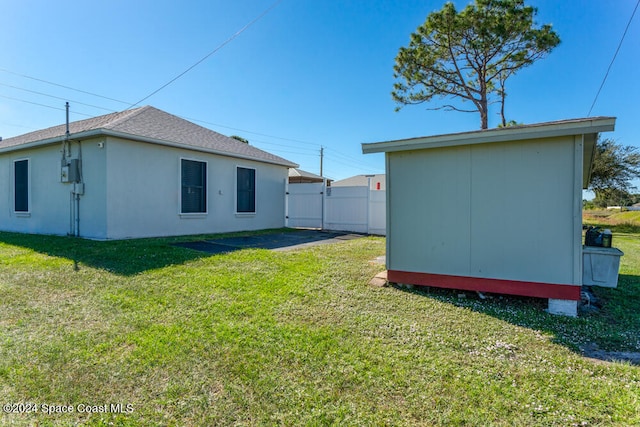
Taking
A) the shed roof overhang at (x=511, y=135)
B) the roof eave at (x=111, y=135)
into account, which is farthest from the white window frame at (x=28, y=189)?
the shed roof overhang at (x=511, y=135)

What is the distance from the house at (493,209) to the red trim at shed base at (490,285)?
0.03ft

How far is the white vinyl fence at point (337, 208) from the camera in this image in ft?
36.9

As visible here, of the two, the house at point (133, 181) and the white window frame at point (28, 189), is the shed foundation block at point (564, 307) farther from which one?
the white window frame at point (28, 189)

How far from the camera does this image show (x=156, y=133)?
28.8 ft

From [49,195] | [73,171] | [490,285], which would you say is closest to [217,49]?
[73,171]

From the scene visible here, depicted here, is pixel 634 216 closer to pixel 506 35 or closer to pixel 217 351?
pixel 506 35

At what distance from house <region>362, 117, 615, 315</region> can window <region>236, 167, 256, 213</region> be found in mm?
7273

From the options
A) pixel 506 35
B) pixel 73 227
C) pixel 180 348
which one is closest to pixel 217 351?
pixel 180 348

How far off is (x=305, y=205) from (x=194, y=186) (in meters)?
4.45

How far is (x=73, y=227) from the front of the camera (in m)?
8.54

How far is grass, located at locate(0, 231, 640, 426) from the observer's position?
1.97 metres

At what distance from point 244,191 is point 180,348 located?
8.98 m

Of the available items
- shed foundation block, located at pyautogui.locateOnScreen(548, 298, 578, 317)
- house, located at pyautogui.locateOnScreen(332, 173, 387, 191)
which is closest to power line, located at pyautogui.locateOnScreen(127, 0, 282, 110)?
shed foundation block, located at pyautogui.locateOnScreen(548, 298, 578, 317)

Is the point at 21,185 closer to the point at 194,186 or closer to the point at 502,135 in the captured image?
the point at 194,186
